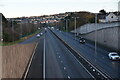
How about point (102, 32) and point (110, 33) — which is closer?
point (110, 33)

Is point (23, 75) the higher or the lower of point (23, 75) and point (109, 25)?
the lower

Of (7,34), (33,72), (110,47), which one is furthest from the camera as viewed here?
(110,47)

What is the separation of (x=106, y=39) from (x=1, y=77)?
140 feet

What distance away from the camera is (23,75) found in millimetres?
30328

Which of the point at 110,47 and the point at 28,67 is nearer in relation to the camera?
the point at 28,67

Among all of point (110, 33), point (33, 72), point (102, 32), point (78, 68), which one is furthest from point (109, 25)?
point (33, 72)

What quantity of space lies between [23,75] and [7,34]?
818 inches

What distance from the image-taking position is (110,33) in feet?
190

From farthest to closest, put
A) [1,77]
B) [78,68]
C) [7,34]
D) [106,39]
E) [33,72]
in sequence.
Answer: [106,39] < [7,34] < [78,68] < [33,72] < [1,77]

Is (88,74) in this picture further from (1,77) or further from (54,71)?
(1,77)

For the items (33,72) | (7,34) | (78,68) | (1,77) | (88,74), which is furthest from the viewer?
(7,34)

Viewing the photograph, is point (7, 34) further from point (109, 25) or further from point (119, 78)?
point (119, 78)

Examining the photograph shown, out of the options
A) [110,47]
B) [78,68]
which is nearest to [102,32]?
[110,47]

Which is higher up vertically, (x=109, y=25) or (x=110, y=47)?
(x=109, y=25)
